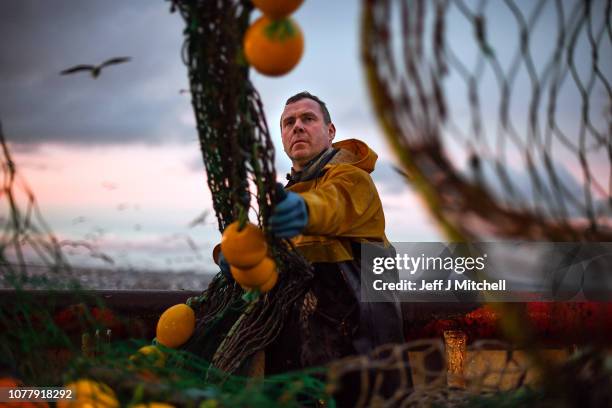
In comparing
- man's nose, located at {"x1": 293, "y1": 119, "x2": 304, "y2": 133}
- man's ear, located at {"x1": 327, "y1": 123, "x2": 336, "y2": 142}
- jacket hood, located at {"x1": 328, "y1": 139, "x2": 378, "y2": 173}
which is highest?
man's ear, located at {"x1": 327, "y1": 123, "x2": 336, "y2": 142}

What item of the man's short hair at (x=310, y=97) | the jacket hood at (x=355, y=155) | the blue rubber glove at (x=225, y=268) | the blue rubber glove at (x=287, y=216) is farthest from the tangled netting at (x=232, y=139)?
the man's short hair at (x=310, y=97)

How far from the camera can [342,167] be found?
155 centimetres

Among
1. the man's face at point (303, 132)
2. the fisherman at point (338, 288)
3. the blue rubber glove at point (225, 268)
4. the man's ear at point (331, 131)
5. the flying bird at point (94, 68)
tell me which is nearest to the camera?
the flying bird at point (94, 68)

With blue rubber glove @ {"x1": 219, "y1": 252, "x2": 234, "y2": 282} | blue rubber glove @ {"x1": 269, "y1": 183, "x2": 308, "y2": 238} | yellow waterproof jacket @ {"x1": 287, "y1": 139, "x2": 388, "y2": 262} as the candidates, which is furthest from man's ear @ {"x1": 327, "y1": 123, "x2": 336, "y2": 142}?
blue rubber glove @ {"x1": 269, "y1": 183, "x2": 308, "y2": 238}

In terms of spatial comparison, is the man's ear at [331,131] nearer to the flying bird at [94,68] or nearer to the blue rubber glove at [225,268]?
the blue rubber glove at [225,268]

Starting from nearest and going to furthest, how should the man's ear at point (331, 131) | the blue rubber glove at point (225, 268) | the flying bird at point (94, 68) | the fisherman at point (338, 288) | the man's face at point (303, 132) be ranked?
the flying bird at point (94, 68) < the fisherman at point (338, 288) < the blue rubber glove at point (225, 268) < the man's face at point (303, 132) < the man's ear at point (331, 131)

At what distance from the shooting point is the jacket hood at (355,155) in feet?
5.61

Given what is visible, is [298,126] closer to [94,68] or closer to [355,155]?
[355,155]

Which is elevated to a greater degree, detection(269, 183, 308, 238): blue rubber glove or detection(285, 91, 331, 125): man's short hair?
detection(285, 91, 331, 125): man's short hair

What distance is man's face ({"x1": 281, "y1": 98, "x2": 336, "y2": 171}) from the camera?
181 centimetres

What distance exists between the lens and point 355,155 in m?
1.80

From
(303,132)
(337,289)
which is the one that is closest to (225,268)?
(337,289)

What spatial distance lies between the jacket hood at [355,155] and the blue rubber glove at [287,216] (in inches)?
20.5

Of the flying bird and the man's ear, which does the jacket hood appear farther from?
the flying bird
